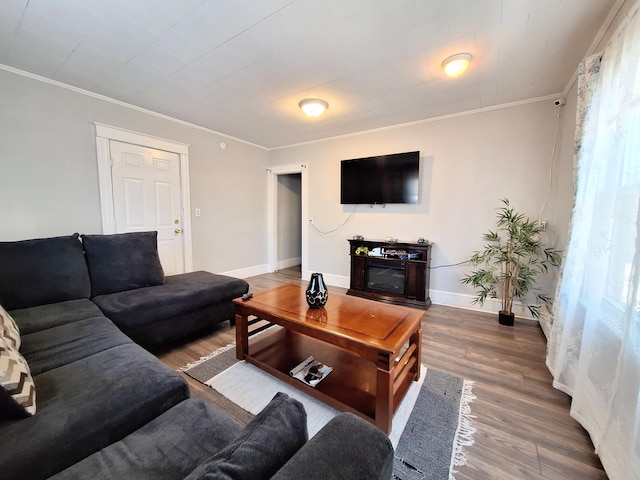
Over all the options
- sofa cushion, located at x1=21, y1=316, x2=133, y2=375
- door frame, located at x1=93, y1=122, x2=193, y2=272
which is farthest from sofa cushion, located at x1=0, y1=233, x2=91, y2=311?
door frame, located at x1=93, y1=122, x2=193, y2=272

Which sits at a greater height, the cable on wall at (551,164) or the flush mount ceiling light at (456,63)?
the flush mount ceiling light at (456,63)

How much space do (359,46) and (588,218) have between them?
6.50ft

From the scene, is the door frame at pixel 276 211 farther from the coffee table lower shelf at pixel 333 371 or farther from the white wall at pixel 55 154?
the coffee table lower shelf at pixel 333 371

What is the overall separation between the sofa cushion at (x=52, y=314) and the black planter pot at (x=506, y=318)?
3.79m

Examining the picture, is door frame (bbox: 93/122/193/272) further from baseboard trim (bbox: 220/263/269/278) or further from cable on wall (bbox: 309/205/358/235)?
cable on wall (bbox: 309/205/358/235)

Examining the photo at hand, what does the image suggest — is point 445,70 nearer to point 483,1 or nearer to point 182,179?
point 483,1

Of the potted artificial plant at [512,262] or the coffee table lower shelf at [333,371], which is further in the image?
the potted artificial plant at [512,262]

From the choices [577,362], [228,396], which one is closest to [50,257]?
[228,396]

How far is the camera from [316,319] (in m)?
1.74

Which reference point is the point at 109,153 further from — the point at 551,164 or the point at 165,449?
the point at 551,164

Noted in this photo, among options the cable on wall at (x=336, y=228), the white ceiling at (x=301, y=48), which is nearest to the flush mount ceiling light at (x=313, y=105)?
the white ceiling at (x=301, y=48)

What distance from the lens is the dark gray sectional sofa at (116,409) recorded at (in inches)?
22.8

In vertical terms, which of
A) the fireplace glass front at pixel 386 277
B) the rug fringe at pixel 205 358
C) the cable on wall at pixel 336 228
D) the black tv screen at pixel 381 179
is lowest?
the rug fringe at pixel 205 358

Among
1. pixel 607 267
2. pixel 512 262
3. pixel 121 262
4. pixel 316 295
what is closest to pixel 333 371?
pixel 316 295
